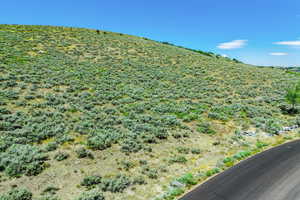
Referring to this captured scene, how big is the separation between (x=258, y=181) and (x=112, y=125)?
933cm

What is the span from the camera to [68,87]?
19.0m

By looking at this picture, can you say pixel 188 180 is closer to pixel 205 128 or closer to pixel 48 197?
pixel 48 197

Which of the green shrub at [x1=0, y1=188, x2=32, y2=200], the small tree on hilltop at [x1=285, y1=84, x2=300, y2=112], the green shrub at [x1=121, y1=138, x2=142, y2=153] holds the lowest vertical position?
the green shrub at [x1=0, y1=188, x2=32, y2=200]

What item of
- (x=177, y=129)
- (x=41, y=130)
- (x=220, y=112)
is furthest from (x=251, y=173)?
(x=41, y=130)

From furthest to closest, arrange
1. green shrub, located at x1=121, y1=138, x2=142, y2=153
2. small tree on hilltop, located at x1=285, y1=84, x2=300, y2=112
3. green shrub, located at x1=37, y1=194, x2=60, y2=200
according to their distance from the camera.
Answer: small tree on hilltop, located at x1=285, y1=84, x2=300, y2=112 → green shrub, located at x1=121, y1=138, x2=142, y2=153 → green shrub, located at x1=37, y1=194, x2=60, y2=200

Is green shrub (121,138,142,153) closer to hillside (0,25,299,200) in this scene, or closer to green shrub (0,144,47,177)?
hillside (0,25,299,200)

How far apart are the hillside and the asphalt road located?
117 cm

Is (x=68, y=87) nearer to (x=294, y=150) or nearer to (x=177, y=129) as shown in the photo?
(x=177, y=129)

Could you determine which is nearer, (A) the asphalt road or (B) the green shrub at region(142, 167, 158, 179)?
(A) the asphalt road

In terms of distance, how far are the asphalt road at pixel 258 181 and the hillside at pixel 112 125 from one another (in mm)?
1175

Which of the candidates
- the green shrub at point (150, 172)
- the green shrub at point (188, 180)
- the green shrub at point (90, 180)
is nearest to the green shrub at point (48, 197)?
the green shrub at point (90, 180)

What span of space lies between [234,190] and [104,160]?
20.6 ft

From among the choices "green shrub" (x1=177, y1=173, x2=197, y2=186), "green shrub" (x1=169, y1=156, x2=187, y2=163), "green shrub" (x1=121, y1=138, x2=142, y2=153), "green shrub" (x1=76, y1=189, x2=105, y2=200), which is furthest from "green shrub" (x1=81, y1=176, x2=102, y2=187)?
"green shrub" (x1=169, y1=156, x2=187, y2=163)

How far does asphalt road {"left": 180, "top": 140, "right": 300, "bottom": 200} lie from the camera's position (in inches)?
266
